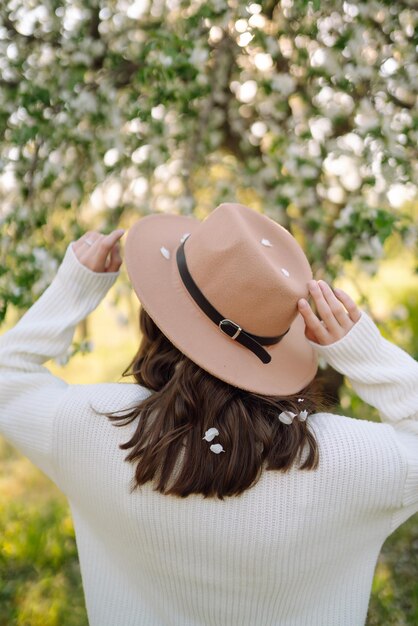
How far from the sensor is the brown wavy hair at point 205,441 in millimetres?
1217

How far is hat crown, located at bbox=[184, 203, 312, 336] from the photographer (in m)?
1.26

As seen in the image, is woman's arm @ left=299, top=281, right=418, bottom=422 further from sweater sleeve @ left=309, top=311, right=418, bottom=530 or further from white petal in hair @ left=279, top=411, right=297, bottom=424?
white petal in hair @ left=279, top=411, right=297, bottom=424

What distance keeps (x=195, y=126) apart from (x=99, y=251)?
3.68 feet

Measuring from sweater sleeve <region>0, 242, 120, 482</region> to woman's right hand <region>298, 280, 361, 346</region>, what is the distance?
0.49 m

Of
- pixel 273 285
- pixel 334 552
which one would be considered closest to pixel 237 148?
pixel 273 285

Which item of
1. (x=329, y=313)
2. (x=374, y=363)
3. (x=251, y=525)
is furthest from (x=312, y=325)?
(x=251, y=525)

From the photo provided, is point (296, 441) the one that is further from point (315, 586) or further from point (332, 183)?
point (332, 183)

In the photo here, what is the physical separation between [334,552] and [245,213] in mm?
728

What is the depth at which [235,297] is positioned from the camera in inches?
50.0

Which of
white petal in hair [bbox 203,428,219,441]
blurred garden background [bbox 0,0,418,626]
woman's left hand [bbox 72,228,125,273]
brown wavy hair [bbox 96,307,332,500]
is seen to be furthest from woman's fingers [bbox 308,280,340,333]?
blurred garden background [bbox 0,0,418,626]

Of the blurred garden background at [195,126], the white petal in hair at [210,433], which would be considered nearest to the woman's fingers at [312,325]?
the white petal in hair at [210,433]

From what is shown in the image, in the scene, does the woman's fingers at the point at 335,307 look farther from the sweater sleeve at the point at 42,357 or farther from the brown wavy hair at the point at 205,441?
the sweater sleeve at the point at 42,357

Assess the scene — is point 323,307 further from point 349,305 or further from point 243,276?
point 243,276

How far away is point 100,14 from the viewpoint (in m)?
2.20
